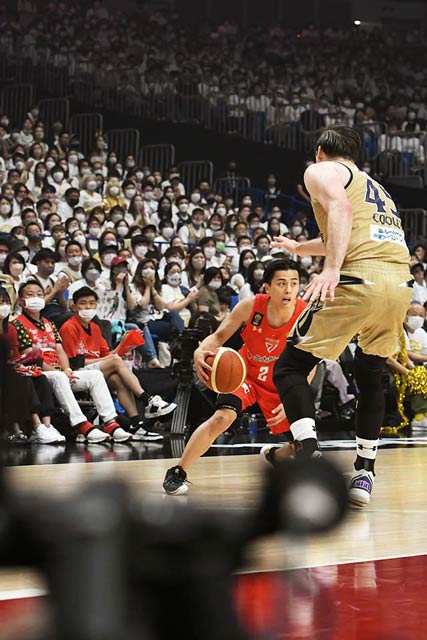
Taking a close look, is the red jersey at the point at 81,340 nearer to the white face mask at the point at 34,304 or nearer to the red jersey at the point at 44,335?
the red jersey at the point at 44,335

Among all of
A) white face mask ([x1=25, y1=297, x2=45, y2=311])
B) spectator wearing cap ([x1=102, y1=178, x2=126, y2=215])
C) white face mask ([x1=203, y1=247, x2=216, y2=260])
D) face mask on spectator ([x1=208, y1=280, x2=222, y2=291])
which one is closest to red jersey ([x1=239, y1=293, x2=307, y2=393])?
white face mask ([x1=25, y1=297, x2=45, y2=311])

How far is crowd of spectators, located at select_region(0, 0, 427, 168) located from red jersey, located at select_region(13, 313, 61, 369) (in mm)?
14656

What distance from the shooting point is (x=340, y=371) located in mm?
10641

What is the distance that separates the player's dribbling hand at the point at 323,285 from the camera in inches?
154

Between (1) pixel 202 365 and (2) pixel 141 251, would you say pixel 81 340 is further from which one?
(1) pixel 202 365

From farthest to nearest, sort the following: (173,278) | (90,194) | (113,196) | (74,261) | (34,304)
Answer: (113,196)
(90,194)
(173,278)
(74,261)
(34,304)

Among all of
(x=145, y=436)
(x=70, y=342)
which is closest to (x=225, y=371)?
(x=145, y=436)

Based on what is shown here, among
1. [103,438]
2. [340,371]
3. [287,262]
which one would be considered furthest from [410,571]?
[340,371]

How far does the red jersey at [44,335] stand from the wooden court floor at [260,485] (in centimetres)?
228

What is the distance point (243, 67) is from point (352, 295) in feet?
76.4

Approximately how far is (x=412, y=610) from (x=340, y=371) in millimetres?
8299

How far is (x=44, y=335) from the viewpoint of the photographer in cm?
870

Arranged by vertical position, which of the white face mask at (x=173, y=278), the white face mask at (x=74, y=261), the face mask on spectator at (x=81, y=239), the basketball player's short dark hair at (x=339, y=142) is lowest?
the white face mask at (x=173, y=278)

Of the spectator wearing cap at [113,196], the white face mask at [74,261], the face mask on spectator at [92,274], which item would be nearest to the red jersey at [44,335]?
the face mask on spectator at [92,274]
